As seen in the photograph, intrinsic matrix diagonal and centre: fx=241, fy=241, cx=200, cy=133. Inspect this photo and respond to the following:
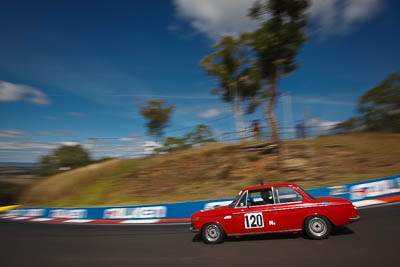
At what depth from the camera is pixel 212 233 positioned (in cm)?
697

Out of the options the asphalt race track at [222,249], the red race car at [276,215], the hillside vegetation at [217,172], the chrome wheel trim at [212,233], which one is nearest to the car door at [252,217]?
the red race car at [276,215]

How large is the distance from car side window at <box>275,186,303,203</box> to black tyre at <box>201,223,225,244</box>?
75.1 inches

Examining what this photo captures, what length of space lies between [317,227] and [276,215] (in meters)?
1.03

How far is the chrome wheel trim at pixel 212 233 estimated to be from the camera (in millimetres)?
6902

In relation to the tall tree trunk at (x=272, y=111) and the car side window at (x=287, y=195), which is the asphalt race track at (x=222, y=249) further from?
the tall tree trunk at (x=272, y=111)

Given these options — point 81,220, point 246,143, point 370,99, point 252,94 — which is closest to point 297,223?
point 81,220

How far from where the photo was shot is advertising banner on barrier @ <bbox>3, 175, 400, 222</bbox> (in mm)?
10305

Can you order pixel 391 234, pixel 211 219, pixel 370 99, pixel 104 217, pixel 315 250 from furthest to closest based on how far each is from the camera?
pixel 370 99 → pixel 104 217 → pixel 211 219 → pixel 391 234 → pixel 315 250

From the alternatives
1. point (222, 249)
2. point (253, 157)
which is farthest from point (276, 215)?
point (253, 157)

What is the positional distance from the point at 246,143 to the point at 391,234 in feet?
48.7

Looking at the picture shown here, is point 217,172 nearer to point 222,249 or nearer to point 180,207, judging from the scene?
point 180,207

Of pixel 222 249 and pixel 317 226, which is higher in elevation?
pixel 317 226

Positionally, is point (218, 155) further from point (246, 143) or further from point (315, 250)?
point (315, 250)

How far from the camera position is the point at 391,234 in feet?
20.0
